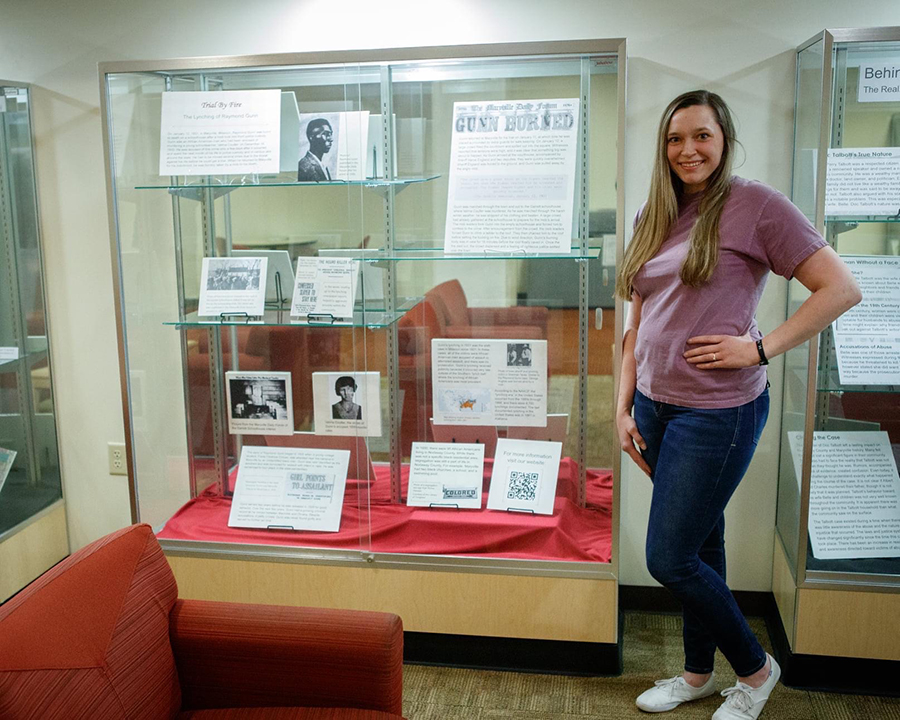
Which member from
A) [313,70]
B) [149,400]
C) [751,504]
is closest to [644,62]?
[313,70]

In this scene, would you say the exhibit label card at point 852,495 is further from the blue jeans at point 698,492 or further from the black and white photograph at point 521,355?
the black and white photograph at point 521,355

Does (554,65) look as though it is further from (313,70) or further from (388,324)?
(388,324)

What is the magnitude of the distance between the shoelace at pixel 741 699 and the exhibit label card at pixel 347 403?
1276 mm

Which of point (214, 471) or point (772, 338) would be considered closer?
point (772, 338)

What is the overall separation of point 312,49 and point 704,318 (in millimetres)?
1657

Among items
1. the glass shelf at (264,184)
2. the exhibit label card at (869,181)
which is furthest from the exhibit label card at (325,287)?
the exhibit label card at (869,181)

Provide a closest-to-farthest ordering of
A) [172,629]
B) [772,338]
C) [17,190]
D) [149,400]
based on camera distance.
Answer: [172,629]
[772,338]
[149,400]
[17,190]

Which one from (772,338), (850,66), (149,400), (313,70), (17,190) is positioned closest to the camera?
(772,338)

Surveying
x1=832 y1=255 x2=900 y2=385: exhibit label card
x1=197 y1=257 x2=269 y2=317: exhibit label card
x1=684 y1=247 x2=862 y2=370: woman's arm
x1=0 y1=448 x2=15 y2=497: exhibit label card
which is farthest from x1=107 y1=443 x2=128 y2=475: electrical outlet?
x1=832 y1=255 x2=900 y2=385: exhibit label card

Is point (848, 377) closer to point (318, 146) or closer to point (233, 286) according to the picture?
point (318, 146)

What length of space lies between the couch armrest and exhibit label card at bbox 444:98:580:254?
1.23 metres

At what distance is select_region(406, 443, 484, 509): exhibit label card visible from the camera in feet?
9.26

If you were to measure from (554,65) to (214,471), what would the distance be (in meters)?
1.71

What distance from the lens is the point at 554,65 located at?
2.52 metres
